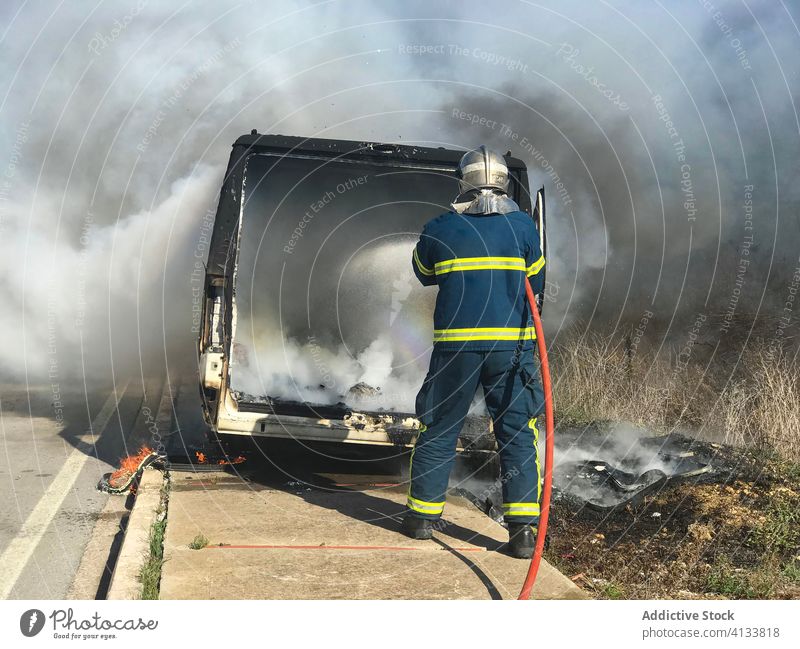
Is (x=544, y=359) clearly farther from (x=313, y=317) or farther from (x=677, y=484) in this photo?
(x=313, y=317)

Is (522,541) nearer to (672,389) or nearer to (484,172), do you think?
(484,172)

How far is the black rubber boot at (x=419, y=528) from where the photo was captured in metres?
4.79

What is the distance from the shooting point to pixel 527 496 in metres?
4.66

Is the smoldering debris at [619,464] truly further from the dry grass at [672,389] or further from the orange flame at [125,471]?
the orange flame at [125,471]

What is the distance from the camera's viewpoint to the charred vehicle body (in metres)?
6.18

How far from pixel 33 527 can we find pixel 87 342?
322 inches

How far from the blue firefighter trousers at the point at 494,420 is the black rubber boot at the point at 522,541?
6 centimetres

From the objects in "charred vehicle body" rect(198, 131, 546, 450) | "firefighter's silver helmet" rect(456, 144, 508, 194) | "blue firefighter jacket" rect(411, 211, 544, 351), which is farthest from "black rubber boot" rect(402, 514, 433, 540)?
"firefighter's silver helmet" rect(456, 144, 508, 194)

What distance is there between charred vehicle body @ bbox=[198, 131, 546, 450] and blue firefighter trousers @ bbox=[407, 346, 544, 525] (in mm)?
1497

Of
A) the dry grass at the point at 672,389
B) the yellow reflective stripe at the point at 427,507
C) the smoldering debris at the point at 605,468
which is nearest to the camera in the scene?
the yellow reflective stripe at the point at 427,507

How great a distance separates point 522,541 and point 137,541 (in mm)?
1927

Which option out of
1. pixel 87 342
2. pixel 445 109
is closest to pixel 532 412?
pixel 445 109

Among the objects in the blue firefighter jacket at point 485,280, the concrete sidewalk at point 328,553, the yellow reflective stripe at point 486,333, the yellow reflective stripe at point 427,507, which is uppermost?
the blue firefighter jacket at point 485,280

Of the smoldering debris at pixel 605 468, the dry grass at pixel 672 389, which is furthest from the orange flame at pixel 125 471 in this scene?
the dry grass at pixel 672 389
